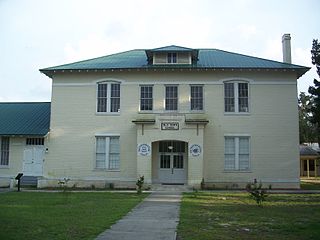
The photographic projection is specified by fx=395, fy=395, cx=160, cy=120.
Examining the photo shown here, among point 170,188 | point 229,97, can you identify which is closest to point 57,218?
point 170,188

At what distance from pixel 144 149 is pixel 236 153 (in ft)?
19.9

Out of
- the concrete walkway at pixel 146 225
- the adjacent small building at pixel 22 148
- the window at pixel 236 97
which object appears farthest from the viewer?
the adjacent small building at pixel 22 148

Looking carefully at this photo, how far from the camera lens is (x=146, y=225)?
35.7ft

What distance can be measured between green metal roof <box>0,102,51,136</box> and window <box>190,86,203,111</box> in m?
10.1

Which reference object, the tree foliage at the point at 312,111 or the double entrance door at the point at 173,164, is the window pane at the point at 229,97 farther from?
the tree foliage at the point at 312,111

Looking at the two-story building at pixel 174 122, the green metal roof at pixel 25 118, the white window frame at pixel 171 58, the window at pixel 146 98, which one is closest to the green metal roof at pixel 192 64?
the two-story building at pixel 174 122

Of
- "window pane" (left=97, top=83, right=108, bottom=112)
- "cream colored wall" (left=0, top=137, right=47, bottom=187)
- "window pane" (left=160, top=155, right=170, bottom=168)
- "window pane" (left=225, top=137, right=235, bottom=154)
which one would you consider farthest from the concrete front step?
"cream colored wall" (left=0, top=137, right=47, bottom=187)

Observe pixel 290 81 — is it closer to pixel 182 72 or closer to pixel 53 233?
pixel 182 72


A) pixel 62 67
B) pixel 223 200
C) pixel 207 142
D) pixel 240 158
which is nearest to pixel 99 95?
pixel 62 67

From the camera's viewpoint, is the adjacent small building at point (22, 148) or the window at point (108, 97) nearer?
the window at point (108, 97)

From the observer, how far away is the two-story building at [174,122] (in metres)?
25.6

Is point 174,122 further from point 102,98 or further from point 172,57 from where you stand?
point 102,98

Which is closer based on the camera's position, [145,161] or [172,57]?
[145,161]

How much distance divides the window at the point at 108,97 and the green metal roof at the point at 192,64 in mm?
1296
